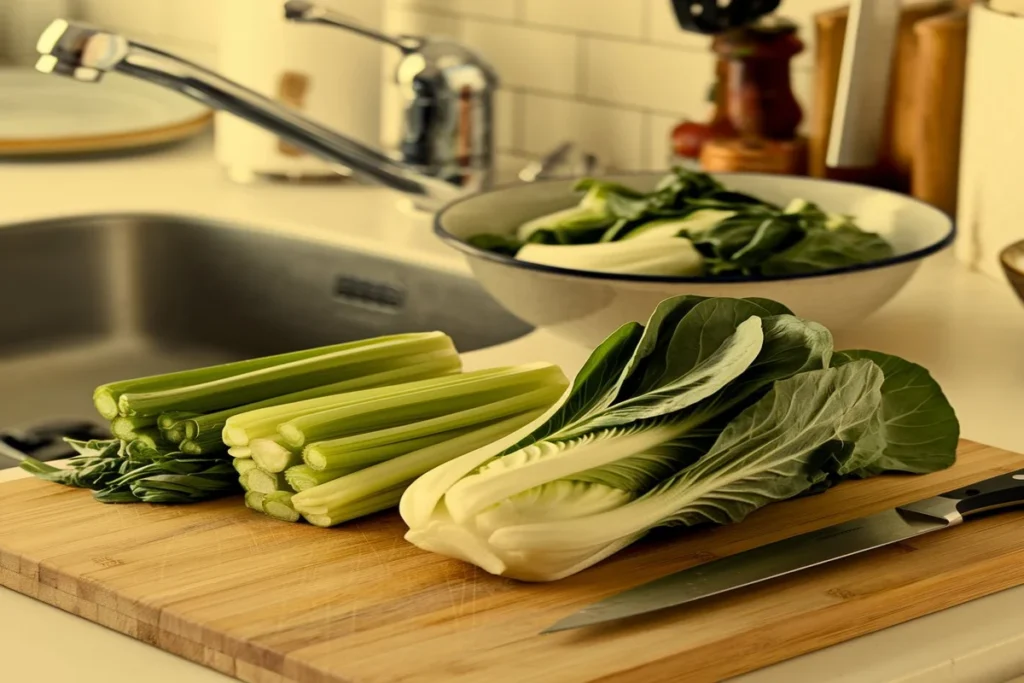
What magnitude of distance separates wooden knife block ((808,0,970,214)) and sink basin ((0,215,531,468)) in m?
0.46

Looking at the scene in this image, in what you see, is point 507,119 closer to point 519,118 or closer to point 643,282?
point 519,118

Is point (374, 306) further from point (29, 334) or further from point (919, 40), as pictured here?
point (919, 40)

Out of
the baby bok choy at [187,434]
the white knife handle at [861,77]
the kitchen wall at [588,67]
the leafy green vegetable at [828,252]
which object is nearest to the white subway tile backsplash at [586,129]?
the kitchen wall at [588,67]

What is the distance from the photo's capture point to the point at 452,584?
80 cm

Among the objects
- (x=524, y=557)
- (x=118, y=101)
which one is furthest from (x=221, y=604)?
(x=118, y=101)

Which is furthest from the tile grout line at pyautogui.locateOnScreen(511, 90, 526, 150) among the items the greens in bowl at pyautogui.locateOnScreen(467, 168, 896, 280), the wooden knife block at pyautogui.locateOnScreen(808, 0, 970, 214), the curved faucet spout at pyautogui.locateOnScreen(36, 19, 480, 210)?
the greens in bowl at pyautogui.locateOnScreen(467, 168, 896, 280)

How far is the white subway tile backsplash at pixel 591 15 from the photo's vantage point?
1948 mm

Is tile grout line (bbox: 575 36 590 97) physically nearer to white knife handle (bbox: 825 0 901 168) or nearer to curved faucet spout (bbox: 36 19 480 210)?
curved faucet spout (bbox: 36 19 480 210)

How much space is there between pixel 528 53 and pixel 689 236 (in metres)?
0.92

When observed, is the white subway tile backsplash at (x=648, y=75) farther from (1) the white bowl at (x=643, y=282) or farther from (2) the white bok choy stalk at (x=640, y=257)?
(2) the white bok choy stalk at (x=640, y=257)

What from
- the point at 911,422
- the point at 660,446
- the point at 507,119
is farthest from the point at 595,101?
the point at 660,446

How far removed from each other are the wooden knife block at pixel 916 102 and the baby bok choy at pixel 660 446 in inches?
28.7

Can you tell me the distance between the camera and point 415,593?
2.58 feet

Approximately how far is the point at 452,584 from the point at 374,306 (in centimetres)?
92
